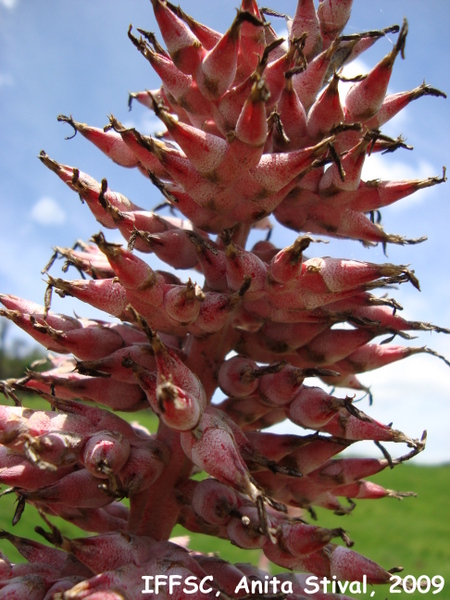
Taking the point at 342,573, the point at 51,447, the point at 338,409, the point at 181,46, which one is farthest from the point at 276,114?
the point at 342,573

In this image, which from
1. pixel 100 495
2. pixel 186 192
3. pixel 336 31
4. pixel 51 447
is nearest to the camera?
pixel 51 447

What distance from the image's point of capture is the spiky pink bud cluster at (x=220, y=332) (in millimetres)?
1320

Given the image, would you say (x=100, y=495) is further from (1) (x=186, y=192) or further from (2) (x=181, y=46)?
(2) (x=181, y=46)

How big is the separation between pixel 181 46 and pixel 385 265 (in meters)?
0.75

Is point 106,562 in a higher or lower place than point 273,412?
lower

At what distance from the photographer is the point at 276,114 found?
4.98ft

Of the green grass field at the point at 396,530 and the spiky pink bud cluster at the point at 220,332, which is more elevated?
the green grass field at the point at 396,530

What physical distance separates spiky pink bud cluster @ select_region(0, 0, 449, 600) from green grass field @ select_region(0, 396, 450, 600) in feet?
24.5

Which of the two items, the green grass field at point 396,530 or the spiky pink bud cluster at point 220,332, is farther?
the green grass field at point 396,530

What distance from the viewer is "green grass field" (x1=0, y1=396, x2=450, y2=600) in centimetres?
976

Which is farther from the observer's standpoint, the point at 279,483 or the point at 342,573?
the point at 279,483

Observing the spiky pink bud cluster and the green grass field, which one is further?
the green grass field

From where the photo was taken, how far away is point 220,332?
1.65m

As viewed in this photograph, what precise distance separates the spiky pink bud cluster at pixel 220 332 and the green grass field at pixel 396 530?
747cm
